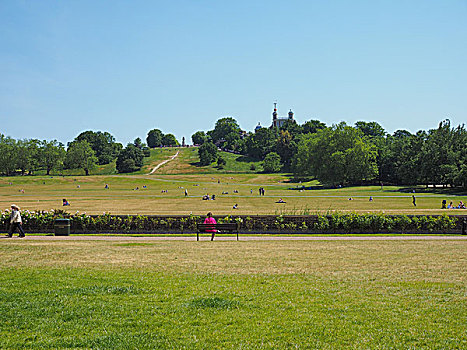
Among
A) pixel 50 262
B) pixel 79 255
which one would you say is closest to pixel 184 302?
pixel 50 262

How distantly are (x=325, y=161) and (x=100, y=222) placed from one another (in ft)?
224

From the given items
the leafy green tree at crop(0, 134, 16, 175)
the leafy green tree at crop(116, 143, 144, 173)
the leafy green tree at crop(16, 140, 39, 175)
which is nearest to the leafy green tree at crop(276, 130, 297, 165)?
the leafy green tree at crop(116, 143, 144, 173)

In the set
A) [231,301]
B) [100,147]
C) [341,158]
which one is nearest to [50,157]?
[100,147]

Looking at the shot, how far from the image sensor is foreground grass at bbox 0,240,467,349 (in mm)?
5871

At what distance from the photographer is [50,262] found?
11445mm

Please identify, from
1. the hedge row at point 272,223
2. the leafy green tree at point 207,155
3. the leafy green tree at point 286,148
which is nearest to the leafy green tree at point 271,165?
the leafy green tree at point 286,148

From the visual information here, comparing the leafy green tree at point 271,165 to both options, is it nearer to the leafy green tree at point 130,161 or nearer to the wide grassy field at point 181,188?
the wide grassy field at point 181,188

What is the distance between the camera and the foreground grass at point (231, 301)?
5871 mm

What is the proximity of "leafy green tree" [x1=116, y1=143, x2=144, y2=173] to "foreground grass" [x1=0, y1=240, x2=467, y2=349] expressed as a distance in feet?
443

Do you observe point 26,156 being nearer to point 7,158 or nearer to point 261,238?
point 7,158

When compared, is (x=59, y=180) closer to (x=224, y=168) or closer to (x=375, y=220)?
(x=224, y=168)

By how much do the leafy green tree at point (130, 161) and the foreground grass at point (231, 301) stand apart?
13494 centimetres

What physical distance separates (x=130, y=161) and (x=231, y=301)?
462ft

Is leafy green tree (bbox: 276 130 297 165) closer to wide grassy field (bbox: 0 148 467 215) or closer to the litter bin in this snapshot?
wide grassy field (bbox: 0 148 467 215)
